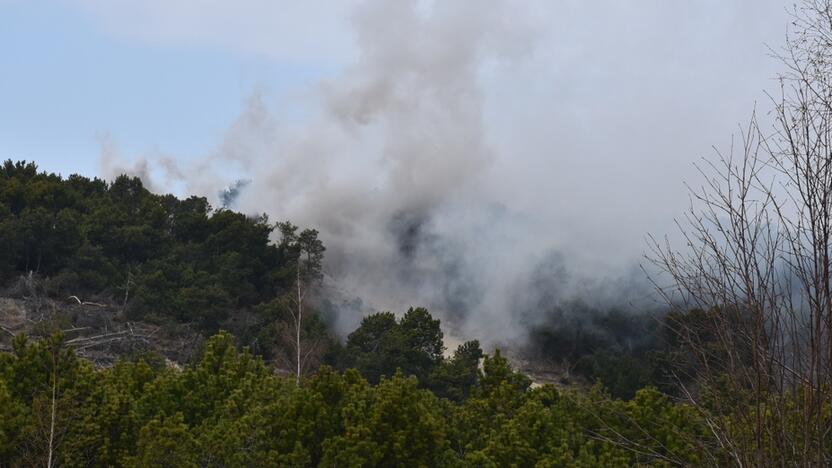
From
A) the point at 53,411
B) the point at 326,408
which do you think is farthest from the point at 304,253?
the point at 53,411

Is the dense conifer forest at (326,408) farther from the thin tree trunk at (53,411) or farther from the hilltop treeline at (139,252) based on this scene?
the hilltop treeline at (139,252)

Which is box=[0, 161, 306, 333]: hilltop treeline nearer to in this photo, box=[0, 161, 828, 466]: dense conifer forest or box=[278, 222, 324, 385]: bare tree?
box=[278, 222, 324, 385]: bare tree

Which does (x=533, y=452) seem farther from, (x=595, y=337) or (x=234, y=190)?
(x=234, y=190)

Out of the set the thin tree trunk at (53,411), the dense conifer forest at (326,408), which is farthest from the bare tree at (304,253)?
the thin tree trunk at (53,411)

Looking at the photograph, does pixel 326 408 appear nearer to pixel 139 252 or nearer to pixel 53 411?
pixel 53 411

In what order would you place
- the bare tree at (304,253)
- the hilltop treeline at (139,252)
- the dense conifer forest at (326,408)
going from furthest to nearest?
the bare tree at (304,253), the hilltop treeline at (139,252), the dense conifer forest at (326,408)

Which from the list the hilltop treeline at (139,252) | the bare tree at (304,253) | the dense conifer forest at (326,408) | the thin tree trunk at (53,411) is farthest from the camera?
the bare tree at (304,253)

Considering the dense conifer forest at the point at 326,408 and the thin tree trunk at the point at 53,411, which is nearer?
the thin tree trunk at the point at 53,411

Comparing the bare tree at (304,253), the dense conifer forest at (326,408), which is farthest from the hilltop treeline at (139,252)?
A: the dense conifer forest at (326,408)

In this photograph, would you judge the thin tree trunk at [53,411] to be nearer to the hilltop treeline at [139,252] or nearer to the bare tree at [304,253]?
the hilltop treeline at [139,252]

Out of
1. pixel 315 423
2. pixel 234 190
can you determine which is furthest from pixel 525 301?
pixel 315 423

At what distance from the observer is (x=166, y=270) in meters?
29.0

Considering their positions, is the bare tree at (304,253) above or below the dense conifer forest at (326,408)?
above

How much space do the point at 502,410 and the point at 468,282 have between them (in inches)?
1021
